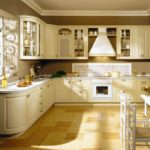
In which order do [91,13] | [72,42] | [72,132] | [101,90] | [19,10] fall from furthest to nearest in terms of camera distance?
[91,13]
[72,42]
[101,90]
[19,10]
[72,132]

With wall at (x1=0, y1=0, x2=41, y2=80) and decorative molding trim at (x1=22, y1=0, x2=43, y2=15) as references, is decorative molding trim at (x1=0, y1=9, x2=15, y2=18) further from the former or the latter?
decorative molding trim at (x1=22, y1=0, x2=43, y2=15)

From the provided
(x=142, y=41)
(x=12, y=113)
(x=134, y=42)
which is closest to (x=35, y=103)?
(x=12, y=113)

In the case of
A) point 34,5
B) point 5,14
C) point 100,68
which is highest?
point 34,5

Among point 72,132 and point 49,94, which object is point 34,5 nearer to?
point 49,94

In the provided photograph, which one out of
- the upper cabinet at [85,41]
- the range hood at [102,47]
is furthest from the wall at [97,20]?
the range hood at [102,47]

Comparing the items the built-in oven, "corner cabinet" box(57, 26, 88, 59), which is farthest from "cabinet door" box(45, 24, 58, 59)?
the built-in oven

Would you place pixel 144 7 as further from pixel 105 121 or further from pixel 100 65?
pixel 105 121

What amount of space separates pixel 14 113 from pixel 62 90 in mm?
3278

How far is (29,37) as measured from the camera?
6.29 meters

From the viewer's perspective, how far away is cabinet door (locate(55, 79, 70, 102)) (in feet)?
25.2

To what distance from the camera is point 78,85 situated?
7691 mm

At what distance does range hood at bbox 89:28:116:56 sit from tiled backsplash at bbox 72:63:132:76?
0.52m

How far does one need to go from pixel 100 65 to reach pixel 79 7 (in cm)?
186

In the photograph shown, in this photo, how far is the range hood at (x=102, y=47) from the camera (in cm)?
777
